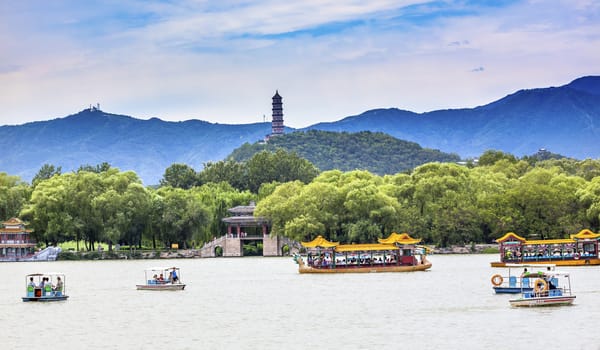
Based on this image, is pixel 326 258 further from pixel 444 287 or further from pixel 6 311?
pixel 6 311

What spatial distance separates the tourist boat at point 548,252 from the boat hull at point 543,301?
2825 centimetres

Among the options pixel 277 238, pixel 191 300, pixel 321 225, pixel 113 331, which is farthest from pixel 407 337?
pixel 277 238

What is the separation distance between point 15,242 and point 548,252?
2205 inches

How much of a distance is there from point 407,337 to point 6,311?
22.6 metres

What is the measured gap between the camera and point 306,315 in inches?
1801

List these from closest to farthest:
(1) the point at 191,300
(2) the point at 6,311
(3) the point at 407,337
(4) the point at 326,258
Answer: (3) the point at 407,337, (2) the point at 6,311, (1) the point at 191,300, (4) the point at 326,258

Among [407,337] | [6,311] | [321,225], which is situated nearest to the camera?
[407,337]

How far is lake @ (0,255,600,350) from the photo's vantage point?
37.3m

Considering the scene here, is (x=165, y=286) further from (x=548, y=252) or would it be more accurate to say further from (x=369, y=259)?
(x=548, y=252)

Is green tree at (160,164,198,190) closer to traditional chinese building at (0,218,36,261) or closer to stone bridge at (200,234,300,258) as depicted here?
stone bridge at (200,234,300,258)

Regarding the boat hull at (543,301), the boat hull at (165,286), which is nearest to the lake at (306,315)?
the boat hull at (165,286)

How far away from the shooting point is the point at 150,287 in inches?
2397

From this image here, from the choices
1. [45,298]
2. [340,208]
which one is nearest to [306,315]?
[45,298]

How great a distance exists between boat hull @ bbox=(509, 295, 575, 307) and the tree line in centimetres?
4858
